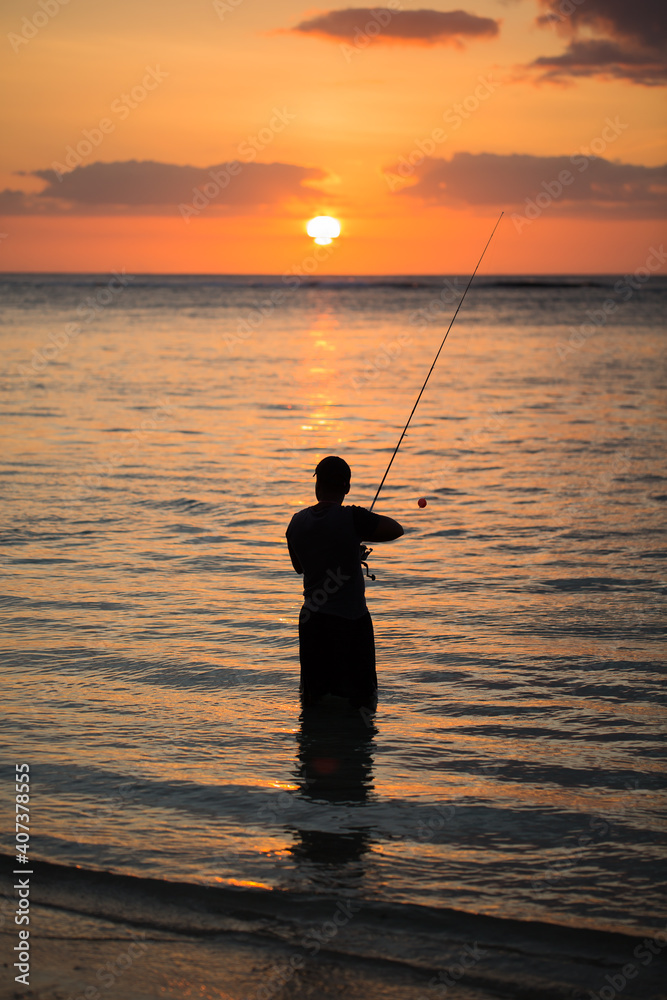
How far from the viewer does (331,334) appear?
4356cm

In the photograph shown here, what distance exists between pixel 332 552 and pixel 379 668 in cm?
142

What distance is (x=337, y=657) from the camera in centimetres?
496

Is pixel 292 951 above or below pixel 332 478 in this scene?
below

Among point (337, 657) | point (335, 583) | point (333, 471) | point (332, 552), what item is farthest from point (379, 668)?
point (333, 471)

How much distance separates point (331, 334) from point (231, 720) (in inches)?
1549

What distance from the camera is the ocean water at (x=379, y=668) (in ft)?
12.5

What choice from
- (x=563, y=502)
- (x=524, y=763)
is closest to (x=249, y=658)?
(x=524, y=763)
